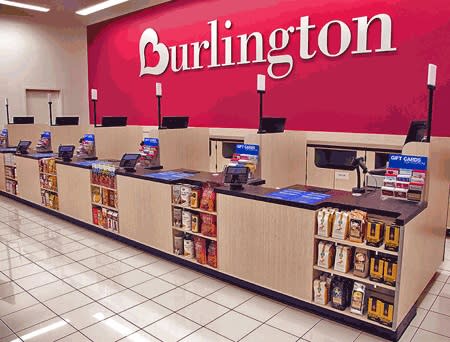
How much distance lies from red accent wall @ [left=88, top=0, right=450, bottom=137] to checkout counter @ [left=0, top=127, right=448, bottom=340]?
7.26ft

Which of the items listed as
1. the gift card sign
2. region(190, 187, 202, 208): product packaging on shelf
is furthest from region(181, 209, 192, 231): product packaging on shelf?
the gift card sign

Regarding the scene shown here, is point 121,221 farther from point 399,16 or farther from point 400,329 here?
point 399,16

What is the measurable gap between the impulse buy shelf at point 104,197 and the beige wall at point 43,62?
17.7 ft

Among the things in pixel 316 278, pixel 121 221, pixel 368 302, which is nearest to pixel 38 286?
pixel 121 221

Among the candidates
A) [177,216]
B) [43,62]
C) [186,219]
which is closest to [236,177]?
[186,219]

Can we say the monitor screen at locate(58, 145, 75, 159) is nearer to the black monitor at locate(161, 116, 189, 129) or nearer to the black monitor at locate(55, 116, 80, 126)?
the black monitor at locate(161, 116, 189, 129)

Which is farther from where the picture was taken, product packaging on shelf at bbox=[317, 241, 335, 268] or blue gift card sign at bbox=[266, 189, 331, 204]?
blue gift card sign at bbox=[266, 189, 331, 204]

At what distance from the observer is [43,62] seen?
1012cm

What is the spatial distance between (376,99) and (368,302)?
374cm

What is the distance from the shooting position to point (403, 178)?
131 inches

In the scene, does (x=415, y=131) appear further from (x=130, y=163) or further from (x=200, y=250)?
(x=130, y=163)

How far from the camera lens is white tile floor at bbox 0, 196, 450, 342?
10.1 ft

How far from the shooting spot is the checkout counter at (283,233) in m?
3.04

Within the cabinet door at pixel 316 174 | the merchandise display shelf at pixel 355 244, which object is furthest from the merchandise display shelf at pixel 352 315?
the cabinet door at pixel 316 174
